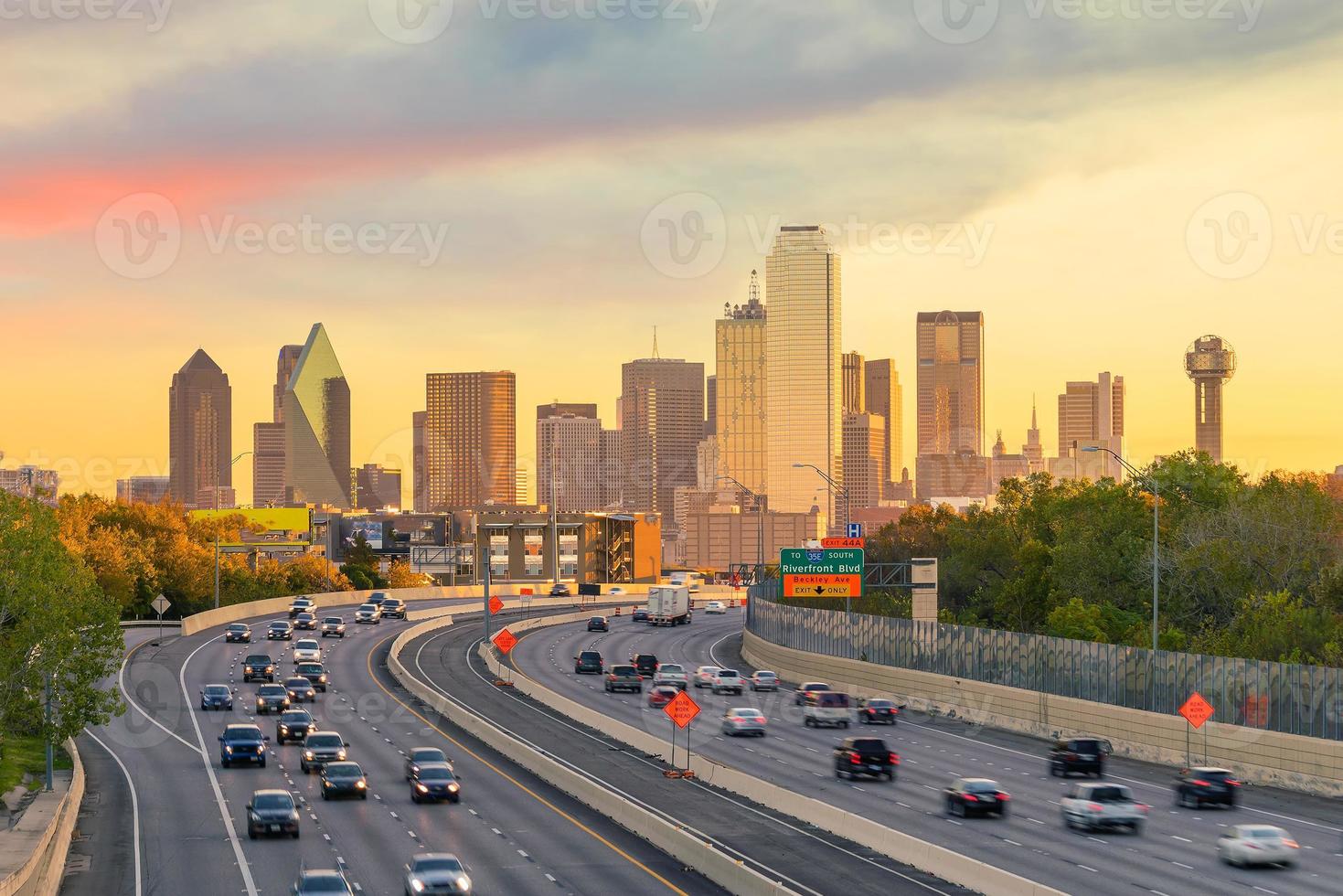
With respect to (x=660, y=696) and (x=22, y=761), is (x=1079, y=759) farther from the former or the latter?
(x=22, y=761)

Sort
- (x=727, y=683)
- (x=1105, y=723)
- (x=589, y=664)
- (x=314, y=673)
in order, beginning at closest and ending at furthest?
(x=1105, y=723), (x=727, y=683), (x=314, y=673), (x=589, y=664)

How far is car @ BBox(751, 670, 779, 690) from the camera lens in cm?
7975

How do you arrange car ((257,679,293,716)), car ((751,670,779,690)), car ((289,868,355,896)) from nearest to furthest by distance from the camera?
1. car ((289,868,355,896))
2. car ((257,679,293,716))
3. car ((751,670,779,690))

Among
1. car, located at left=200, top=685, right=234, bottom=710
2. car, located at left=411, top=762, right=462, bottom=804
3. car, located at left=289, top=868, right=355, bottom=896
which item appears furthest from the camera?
car, located at left=200, top=685, right=234, bottom=710

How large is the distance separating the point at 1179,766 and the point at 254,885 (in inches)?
1215

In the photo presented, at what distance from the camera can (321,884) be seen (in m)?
29.0

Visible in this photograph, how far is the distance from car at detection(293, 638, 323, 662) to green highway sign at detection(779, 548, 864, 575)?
87.0 ft

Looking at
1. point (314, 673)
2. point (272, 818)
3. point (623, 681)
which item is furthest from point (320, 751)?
point (623, 681)

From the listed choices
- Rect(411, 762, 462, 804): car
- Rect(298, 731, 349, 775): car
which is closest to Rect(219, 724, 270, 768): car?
Rect(298, 731, 349, 775): car

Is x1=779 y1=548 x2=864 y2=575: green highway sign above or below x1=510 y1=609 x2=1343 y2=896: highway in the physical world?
above

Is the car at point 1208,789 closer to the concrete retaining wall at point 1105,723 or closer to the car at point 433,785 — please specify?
the concrete retaining wall at point 1105,723

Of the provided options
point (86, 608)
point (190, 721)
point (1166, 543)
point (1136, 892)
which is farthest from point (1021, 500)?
point (1136, 892)

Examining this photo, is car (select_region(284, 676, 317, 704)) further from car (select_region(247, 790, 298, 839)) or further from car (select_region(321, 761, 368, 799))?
car (select_region(247, 790, 298, 839))

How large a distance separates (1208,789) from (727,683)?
37.8 meters
